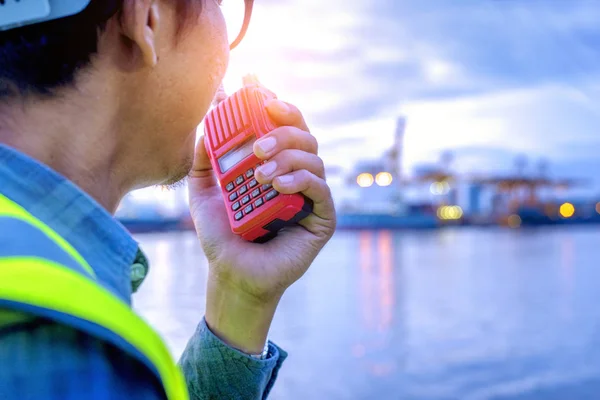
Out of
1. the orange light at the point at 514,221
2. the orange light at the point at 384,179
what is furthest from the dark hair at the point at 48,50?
the orange light at the point at 514,221

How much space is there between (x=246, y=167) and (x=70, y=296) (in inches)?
25.4

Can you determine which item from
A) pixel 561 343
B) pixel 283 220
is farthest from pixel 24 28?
pixel 561 343

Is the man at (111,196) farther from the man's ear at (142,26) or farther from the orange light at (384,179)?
the orange light at (384,179)

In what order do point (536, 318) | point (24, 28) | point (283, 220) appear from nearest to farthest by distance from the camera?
point (24, 28) → point (283, 220) → point (536, 318)

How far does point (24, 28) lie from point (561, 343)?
8747 millimetres

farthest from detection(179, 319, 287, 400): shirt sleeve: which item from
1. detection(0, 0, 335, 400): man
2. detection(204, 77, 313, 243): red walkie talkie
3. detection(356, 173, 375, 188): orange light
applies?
detection(356, 173, 375, 188): orange light

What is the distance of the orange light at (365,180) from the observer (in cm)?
5906

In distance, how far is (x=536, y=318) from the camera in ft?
33.4

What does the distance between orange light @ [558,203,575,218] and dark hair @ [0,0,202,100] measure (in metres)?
77.3

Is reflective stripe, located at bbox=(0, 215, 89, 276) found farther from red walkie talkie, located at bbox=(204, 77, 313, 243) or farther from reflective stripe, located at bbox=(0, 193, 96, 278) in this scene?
red walkie talkie, located at bbox=(204, 77, 313, 243)

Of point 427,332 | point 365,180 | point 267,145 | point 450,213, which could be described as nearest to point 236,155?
point 267,145

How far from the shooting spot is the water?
6.09 m

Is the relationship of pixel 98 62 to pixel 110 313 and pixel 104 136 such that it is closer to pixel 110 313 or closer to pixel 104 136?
pixel 104 136

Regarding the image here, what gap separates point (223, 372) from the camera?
95 centimetres
